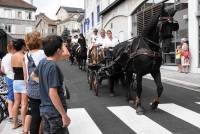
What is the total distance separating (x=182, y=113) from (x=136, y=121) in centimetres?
137

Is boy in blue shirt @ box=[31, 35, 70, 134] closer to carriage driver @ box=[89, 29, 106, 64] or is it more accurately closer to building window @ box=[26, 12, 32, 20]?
carriage driver @ box=[89, 29, 106, 64]

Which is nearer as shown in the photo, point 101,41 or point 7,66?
point 7,66

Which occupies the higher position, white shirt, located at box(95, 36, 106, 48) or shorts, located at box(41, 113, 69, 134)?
white shirt, located at box(95, 36, 106, 48)

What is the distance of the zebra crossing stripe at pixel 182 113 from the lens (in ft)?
28.0

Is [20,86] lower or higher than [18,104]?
higher

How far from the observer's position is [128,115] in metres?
9.11

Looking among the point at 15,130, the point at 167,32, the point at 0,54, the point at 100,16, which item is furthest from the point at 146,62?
the point at 100,16

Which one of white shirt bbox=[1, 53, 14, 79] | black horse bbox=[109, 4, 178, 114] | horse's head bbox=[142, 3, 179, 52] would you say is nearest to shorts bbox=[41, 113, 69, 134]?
white shirt bbox=[1, 53, 14, 79]

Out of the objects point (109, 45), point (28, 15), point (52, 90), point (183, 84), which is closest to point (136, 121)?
point (52, 90)

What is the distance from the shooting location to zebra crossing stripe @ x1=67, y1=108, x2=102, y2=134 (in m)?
7.74

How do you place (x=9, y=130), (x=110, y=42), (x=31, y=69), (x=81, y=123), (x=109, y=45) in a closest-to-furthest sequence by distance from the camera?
(x=31, y=69) < (x=9, y=130) < (x=81, y=123) < (x=109, y=45) < (x=110, y=42)

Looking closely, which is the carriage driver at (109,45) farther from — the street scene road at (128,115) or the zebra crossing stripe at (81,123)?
the zebra crossing stripe at (81,123)

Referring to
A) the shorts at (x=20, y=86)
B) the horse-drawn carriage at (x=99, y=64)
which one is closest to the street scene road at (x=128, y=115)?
the horse-drawn carriage at (x=99, y=64)

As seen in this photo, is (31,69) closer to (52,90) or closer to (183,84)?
(52,90)
